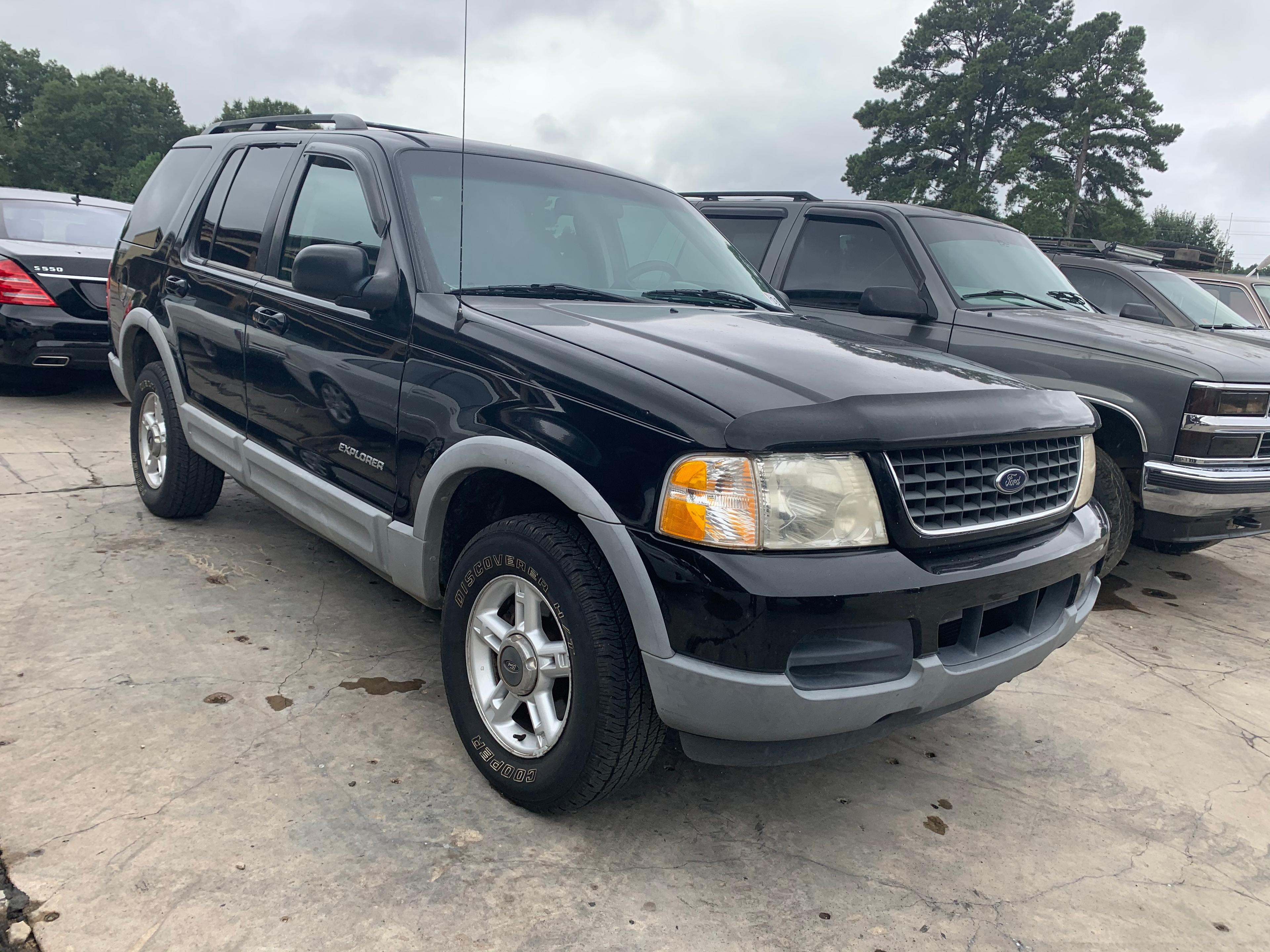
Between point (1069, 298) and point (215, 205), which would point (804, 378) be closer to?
point (215, 205)

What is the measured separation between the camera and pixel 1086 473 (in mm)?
2879

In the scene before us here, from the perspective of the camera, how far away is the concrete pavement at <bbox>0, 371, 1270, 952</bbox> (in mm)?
2160

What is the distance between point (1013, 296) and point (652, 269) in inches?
118

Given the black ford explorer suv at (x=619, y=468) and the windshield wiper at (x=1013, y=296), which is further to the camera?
the windshield wiper at (x=1013, y=296)

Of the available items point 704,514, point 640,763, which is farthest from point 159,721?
point 704,514

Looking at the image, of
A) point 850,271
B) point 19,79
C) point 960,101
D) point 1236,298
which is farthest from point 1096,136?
point 19,79

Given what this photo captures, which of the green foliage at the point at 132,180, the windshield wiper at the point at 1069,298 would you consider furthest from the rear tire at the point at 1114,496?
the green foliage at the point at 132,180

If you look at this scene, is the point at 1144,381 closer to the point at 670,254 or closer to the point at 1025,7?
the point at 670,254

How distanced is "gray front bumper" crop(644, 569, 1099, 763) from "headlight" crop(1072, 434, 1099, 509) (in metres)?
0.83

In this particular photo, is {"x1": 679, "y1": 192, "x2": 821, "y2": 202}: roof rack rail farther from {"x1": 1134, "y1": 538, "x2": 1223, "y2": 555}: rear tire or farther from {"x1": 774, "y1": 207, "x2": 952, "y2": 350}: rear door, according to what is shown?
{"x1": 1134, "y1": 538, "x2": 1223, "y2": 555}: rear tire

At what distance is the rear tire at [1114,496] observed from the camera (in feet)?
15.0

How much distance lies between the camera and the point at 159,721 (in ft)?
9.37

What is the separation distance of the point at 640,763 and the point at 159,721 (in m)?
1.55

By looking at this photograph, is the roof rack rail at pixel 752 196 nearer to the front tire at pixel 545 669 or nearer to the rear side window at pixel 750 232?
the rear side window at pixel 750 232
